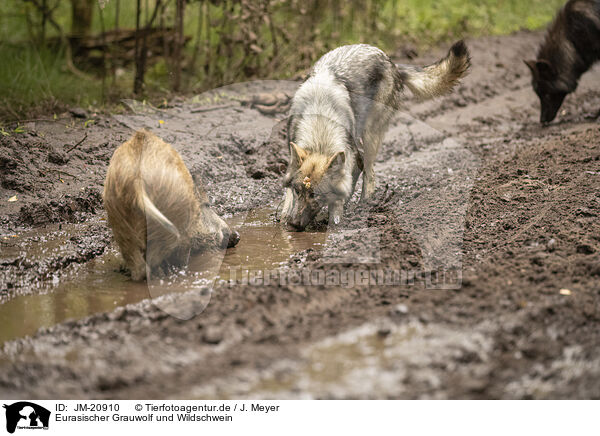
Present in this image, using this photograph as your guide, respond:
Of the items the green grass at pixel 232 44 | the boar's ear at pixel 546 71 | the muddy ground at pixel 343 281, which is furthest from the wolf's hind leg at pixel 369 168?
the boar's ear at pixel 546 71

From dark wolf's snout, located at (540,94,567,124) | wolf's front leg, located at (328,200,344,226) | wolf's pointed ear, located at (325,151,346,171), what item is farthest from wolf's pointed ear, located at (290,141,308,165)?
dark wolf's snout, located at (540,94,567,124)

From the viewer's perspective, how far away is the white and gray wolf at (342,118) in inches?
202

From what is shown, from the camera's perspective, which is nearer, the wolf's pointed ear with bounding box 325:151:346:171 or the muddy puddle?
the muddy puddle

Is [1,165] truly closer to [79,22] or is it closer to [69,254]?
[69,254]

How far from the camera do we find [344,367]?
2885 millimetres

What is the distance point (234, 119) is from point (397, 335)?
5.11m

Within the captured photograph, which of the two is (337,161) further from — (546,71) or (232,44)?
(546,71)

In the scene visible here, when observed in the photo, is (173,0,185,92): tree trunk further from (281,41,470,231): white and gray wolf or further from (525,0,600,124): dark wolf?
(525,0,600,124): dark wolf

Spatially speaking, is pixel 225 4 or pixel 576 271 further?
pixel 225 4

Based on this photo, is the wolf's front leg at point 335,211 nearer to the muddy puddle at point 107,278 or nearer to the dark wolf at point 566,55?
the muddy puddle at point 107,278

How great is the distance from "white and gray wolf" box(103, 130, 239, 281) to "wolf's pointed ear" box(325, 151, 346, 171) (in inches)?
48.0

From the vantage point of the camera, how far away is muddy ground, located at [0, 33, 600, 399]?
2.86m

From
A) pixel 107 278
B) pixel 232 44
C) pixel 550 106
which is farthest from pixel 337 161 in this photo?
pixel 550 106
